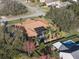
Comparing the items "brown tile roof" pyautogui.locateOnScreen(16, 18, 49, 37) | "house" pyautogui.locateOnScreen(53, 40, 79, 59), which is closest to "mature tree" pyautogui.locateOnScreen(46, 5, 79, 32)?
"brown tile roof" pyautogui.locateOnScreen(16, 18, 49, 37)

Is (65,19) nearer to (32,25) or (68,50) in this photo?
(32,25)

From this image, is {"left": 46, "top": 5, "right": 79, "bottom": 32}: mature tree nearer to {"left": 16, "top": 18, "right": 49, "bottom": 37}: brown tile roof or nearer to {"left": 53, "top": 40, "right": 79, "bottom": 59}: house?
{"left": 16, "top": 18, "right": 49, "bottom": 37}: brown tile roof

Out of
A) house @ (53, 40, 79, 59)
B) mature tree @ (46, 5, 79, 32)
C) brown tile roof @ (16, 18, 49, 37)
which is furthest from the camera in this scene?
mature tree @ (46, 5, 79, 32)

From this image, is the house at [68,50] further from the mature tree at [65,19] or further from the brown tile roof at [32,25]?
the mature tree at [65,19]

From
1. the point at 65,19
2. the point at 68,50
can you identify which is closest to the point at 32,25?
the point at 65,19

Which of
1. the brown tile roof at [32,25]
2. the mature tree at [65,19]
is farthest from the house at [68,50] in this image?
the mature tree at [65,19]

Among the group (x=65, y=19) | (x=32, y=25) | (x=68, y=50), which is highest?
Answer: (x=65, y=19)

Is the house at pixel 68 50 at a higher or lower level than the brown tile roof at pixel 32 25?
higher

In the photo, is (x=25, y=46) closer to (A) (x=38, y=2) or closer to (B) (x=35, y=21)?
(B) (x=35, y=21)

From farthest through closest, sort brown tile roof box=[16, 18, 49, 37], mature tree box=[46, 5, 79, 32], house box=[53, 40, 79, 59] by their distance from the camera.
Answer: mature tree box=[46, 5, 79, 32], brown tile roof box=[16, 18, 49, 37], house box=[53, 40, 79, 59]
